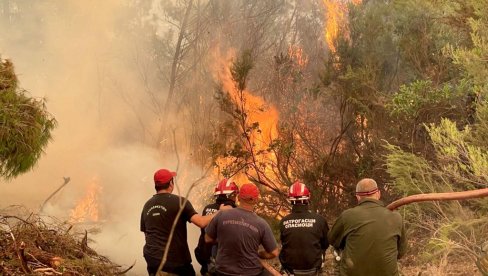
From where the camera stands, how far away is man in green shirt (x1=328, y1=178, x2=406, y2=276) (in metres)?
4.54

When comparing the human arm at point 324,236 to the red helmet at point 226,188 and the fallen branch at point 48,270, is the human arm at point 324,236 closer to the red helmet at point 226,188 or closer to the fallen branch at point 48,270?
the red helmet at point 226,188

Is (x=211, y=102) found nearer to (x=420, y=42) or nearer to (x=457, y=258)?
(x=420, y=42)

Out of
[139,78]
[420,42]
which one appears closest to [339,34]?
[420,42]

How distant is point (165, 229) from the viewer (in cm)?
550

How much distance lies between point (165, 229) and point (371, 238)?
6.91ft

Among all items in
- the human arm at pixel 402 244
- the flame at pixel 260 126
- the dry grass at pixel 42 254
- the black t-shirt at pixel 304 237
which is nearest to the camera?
the dry grass at pixel 42 254

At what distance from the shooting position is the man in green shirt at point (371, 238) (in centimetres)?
454

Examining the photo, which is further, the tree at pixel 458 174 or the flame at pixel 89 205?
the flame at pixel 89 205

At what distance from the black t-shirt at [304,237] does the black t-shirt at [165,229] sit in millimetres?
1058

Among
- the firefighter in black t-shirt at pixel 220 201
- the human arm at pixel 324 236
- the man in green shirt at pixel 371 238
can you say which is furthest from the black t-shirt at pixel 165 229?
the man in green shirt at pixel 371 238

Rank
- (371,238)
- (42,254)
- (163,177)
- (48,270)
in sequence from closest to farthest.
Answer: (48,270) → (371,238) → (42,254) → (163,177)

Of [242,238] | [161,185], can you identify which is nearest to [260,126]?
[161,185]

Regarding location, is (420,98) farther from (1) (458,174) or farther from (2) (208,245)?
(2) (208,245)

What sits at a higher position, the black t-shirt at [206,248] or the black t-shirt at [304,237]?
the black t-shirt at [206,248]
